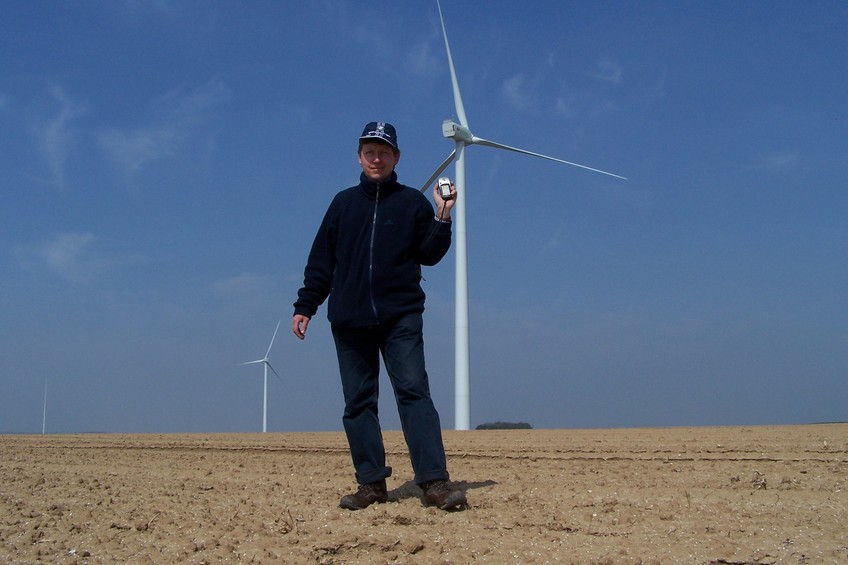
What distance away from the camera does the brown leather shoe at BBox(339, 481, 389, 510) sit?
4086 millimetres

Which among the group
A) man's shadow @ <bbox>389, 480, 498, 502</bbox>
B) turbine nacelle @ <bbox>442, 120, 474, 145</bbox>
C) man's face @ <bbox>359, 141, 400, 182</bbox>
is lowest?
man's shadow @ <bbox>389, 480, 498, 502</bbox>

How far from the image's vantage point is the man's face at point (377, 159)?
14.9 ft

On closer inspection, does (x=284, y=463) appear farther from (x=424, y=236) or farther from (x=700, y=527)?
(x=700, y=527)

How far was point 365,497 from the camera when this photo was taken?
4164 mm

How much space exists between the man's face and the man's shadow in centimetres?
165

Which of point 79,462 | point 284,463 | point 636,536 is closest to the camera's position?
point 636,536

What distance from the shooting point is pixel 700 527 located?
11.0ft

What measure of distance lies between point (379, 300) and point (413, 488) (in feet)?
3.89

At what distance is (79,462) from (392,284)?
418 centimetres

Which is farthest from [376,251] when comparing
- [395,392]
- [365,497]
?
[365,497]

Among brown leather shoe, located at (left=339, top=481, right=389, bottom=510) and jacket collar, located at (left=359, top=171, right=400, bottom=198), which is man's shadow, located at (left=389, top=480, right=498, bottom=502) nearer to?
brown leather shoe, located at (left=339, top=481, right=389, bottom=510)

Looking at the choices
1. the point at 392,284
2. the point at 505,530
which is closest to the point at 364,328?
the point at 392,284

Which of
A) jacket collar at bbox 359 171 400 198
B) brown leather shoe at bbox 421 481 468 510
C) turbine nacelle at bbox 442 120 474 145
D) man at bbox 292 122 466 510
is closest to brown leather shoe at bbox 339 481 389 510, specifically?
man at bbox 292 122 466 510

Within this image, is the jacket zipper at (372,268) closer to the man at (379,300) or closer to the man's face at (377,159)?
the man at (379,300)
